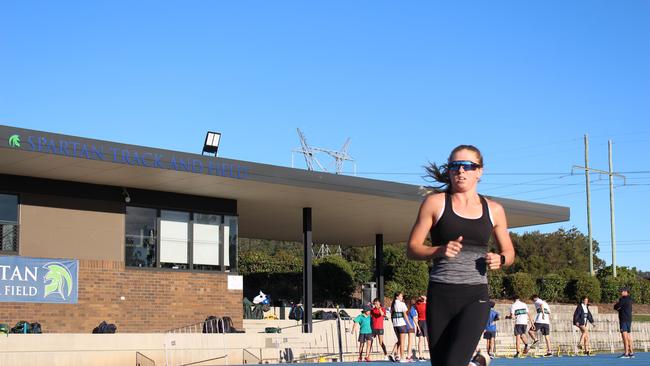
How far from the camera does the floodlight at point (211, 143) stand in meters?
26.3

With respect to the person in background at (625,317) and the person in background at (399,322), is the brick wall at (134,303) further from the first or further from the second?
the person in background at (625,317)

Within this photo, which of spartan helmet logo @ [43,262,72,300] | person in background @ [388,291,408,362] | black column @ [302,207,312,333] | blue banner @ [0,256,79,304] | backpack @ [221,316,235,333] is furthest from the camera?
black column @ [302,207,312,333]

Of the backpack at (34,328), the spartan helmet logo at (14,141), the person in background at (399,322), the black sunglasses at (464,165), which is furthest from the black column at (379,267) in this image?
the black sunglasses at (464,165)

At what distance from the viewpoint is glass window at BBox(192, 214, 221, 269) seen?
28.5 metres

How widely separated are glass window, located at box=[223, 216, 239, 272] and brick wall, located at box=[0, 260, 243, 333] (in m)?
0.46

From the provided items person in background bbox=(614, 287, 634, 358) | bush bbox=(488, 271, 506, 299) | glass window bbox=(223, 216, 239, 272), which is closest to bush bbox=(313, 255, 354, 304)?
bush bbox=(488, 271, 506, 299)

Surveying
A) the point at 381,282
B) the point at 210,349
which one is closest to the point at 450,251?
the point at 210,349

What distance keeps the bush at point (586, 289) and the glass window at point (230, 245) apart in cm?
2459

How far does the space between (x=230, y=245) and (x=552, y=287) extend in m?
24.1

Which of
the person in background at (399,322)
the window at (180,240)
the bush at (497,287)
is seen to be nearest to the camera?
the person in background at (399,322)

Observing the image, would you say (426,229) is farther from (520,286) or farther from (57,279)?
(520,286)

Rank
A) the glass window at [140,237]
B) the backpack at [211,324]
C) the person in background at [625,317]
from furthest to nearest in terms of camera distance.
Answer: the backpack at [211,324] → the glass window at [140,237] → the person in background at [625,317]

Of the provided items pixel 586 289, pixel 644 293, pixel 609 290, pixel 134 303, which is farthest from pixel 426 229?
pixel 644 293

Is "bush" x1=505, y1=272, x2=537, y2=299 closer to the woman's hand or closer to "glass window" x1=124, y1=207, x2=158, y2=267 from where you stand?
"glass window" x1=124, y1=207, x2=158, y2=267
